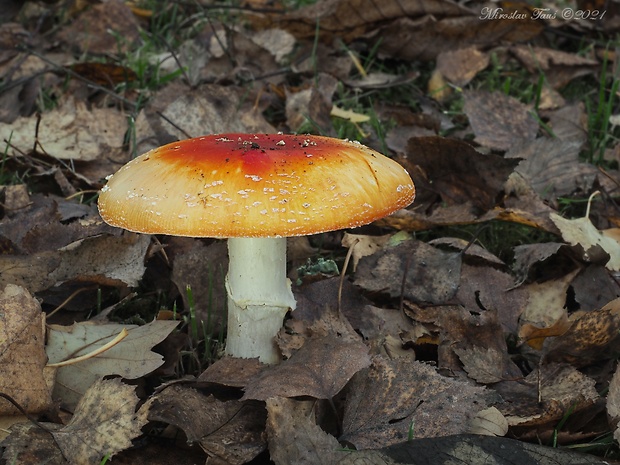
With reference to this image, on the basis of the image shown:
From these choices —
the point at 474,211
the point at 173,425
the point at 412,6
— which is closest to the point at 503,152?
the point at 474,211

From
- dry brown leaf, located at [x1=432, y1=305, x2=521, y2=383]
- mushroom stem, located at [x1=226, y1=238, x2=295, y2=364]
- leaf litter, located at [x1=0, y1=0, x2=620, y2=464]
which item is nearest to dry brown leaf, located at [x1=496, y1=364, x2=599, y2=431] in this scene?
leaf litter, located at [x1=0, y1=0, x2=620, y2=464]

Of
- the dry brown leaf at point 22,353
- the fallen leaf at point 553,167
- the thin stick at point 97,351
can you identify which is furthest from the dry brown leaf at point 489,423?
the fallen leaf at point 553,167

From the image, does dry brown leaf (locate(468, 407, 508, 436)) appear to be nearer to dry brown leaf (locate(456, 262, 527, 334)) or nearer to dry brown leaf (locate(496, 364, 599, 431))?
dry brown leaf (locate(496, 364, 599, 431))

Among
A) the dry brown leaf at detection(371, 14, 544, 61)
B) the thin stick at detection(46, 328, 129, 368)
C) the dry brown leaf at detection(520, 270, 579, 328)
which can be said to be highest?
the dry brown leaf at detection(371, 14, 544, 61)

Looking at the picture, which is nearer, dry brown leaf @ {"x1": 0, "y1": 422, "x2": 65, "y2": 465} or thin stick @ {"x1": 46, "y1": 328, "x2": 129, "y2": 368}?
dry brown leaf @ {"x1": 0, "y1": 422, "x2": 65, "y2": 465}

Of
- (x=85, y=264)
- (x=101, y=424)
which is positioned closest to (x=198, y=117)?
(x=85, y=264)

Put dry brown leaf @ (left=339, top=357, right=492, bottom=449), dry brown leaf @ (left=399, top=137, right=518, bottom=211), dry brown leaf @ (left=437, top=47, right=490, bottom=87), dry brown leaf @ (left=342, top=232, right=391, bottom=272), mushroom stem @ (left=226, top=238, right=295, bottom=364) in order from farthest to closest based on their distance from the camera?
dry brown leaf @ (left=437, top=47, right=490, bottom=87), dry brown leaf @ (left=399, top=137, right=518, bottom=211), dry brown leaf @ (left=342, top=232, right=391, bottom=272), mushroom stem @ (left=226, top=238, right=295, bottom=364), dry brown leaf @ (left=339, top=357, right=492, bottom=449)

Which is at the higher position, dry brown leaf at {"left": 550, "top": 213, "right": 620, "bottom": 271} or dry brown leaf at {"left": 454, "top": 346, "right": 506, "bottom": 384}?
dry brown leaf at {"left": 550, "top": 213, "right": 620, "bottom": 271}

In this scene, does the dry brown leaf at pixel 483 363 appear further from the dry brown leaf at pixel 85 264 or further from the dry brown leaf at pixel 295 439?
the dry brown leaf at pixel 85 264
